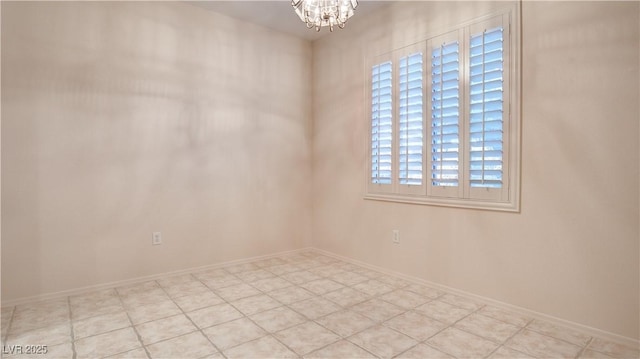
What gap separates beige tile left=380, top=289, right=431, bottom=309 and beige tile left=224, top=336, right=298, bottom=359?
3.53ft

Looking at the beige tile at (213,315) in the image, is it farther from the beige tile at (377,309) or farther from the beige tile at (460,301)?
the beige tile at (460,301)

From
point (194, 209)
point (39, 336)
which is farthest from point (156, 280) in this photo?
point (39, 336)

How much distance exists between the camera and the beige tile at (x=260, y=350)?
1.92 meters

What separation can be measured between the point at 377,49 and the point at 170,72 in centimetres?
212

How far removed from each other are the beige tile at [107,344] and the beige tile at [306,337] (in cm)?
89

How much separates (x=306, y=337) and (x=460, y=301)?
1.36m

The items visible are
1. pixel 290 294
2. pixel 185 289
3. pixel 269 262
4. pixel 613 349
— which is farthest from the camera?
pixel 269 262

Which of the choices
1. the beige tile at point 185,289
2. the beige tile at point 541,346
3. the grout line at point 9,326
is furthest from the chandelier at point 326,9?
the grout line at point 9,326

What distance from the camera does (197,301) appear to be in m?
2.72

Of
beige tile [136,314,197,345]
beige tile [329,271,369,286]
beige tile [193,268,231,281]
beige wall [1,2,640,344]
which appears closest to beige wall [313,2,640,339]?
beige wall [1,2,640,344]

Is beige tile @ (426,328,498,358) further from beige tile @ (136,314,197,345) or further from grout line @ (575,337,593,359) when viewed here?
beige tile @ (136,314,197,345)

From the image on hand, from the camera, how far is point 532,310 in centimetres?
243

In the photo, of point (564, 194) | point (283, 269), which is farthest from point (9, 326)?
point (564, 194)

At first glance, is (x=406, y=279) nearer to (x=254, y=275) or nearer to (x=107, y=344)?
(x=254, y=275)
